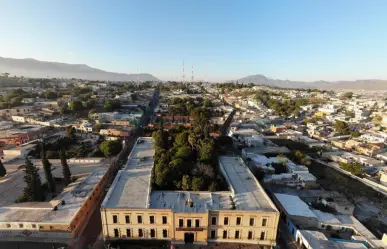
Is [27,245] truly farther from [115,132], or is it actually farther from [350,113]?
[350,113]

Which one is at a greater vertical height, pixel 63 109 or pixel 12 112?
pixel 63 109

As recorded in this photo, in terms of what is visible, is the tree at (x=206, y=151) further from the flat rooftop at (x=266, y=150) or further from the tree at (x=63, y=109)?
the tree at (x=63, y=109)

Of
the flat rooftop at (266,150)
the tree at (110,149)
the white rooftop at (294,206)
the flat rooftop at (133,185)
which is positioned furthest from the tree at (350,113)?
the tree at (110,149)

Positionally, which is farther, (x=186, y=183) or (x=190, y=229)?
(x=186, y=183)

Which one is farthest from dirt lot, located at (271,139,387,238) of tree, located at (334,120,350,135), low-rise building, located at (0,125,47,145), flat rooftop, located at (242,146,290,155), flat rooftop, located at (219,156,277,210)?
low-rise building, located at (0,125,47,145)

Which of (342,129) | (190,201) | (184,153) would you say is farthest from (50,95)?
(342,129)

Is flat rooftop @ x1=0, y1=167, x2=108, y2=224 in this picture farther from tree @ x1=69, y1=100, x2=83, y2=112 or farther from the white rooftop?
tree @ x1=69, y1=100, x2=83, y2=112

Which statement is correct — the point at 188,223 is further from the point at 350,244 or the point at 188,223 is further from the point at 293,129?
the point at 293,129
